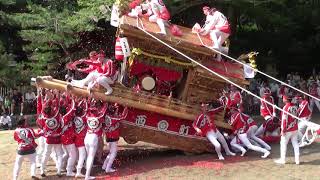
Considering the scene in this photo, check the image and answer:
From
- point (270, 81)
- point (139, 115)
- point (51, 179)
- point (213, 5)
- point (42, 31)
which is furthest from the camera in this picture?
point (270, 81)

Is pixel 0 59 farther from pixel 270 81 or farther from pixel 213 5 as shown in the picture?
pixel 270 81

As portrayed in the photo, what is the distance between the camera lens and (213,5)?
74.7 feet

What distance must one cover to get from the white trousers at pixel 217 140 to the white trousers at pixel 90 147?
10.2ft

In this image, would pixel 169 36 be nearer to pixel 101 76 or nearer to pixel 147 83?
pixel 147 83

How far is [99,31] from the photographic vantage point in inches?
941

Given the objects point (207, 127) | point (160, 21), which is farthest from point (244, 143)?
point (160, 21)

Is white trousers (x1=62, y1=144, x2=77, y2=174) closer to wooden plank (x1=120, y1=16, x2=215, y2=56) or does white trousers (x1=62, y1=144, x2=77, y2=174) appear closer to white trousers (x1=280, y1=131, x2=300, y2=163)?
wooden plank (x1=120, y1=16, x2=215, y2=56)

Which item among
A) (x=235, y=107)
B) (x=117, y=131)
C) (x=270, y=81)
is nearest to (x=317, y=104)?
(x=270, y=81)

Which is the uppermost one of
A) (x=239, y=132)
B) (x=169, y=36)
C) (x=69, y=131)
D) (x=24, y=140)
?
(x=169, y=36)

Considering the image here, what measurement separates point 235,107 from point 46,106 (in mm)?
5199

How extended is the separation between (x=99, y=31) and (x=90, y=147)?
42.2ft

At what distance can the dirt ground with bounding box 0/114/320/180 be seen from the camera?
38.8ft

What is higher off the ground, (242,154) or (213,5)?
(213,5)

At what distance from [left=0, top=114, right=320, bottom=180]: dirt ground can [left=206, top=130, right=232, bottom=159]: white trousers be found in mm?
316
